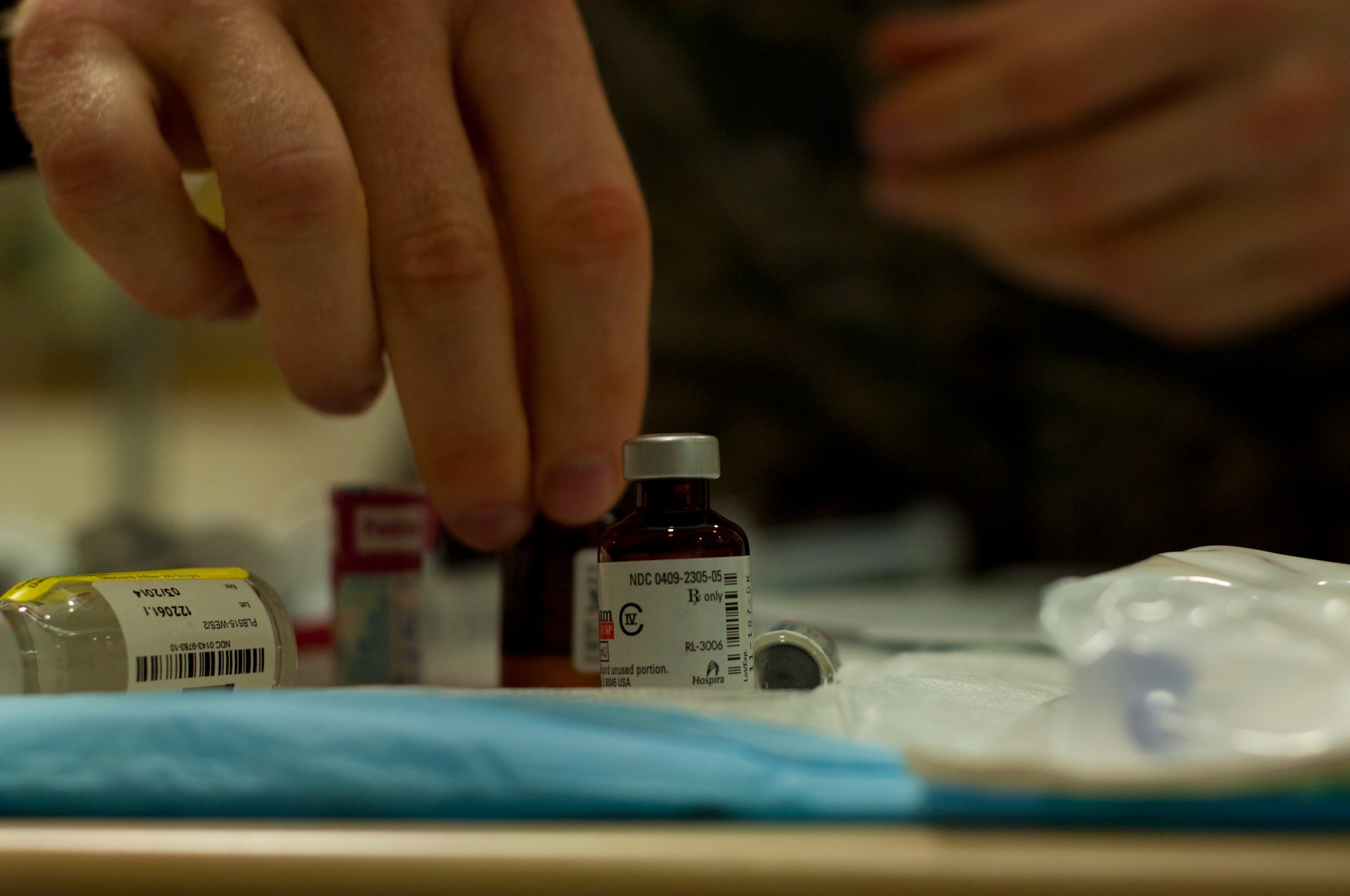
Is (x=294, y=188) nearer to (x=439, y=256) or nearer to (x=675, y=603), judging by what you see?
(x=439, y=256)

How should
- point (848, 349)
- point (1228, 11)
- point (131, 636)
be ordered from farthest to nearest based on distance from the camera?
point (848, 349) → point (1228, 11) → point (131, 636)

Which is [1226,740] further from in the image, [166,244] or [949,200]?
[949,200]

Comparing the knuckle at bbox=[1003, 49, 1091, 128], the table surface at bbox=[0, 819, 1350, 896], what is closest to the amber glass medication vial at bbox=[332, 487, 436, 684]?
the table surface at bbox=[0, 819, 1350, 896]

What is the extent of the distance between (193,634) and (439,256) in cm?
20

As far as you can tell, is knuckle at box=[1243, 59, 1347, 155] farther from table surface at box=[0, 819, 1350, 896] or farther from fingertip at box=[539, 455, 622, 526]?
table surface at box=[0, 819, 1350, 896]

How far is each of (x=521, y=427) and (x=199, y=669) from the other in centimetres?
19

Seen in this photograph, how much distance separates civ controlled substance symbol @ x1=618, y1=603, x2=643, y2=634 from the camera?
0.42 m

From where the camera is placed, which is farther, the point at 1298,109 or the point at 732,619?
the point at 1298,109

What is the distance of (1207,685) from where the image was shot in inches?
10.5

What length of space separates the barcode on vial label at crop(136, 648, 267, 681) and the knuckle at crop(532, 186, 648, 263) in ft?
0.77

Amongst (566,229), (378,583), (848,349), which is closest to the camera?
(566,229)

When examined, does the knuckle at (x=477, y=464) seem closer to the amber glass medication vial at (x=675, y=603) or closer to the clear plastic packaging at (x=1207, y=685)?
the amber glass medication vial at (x=675, y=603)

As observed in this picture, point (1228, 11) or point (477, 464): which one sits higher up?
point (1228, 11)

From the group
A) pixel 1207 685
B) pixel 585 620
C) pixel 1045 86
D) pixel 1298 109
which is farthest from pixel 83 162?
pixel 1298 109
